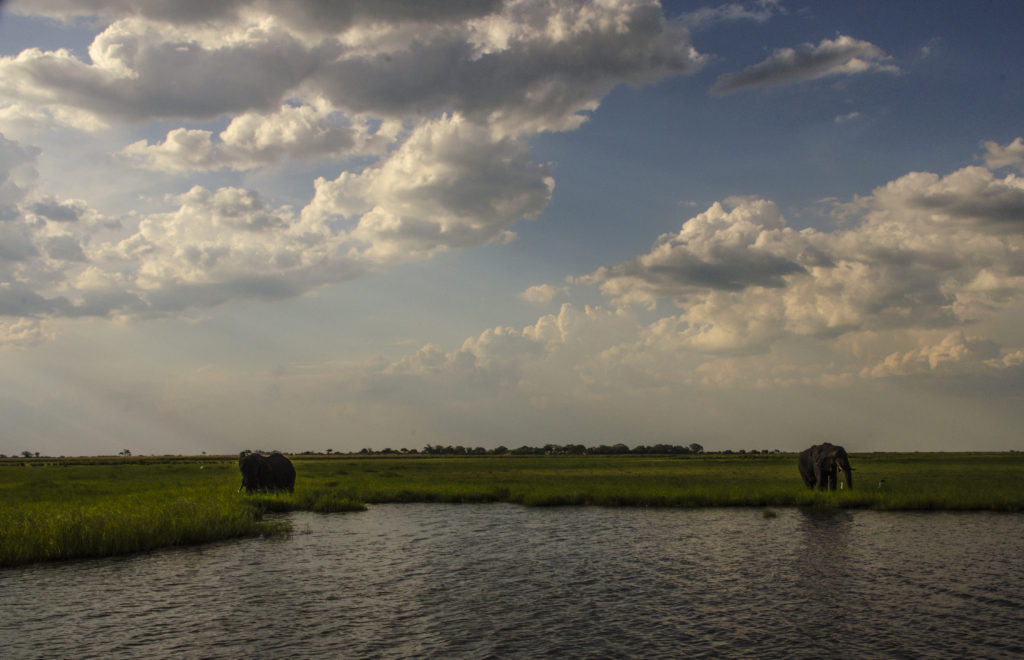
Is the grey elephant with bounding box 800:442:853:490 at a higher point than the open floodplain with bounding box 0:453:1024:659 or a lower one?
higher

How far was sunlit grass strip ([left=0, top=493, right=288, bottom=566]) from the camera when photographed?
2338 cm

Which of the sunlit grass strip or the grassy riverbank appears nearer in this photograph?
the sunlit grass strip

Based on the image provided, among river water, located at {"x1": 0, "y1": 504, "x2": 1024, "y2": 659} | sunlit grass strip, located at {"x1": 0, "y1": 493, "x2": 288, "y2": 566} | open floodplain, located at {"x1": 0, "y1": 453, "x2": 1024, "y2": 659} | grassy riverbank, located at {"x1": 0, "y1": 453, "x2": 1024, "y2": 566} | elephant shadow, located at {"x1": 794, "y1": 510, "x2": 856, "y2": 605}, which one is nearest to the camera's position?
river water, located at {"x1": 0, "y1": 504, "x2": 1024, "y2": 659}

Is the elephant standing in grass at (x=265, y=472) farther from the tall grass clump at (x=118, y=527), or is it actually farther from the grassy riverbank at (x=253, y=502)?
the tall grass clump at (x=118, y=527)

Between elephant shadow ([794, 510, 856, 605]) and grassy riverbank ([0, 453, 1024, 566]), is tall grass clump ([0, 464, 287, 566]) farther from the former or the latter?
elephant shadow ([794, 510, 856, 605])

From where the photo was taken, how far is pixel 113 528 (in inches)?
989

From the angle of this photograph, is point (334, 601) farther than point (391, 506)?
No

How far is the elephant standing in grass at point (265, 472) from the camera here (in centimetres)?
4269

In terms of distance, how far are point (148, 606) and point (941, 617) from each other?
19774 millimetres

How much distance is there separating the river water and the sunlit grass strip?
100cm

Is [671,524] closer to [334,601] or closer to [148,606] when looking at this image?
[334,601]

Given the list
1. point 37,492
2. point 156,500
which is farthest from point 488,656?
point 37,492

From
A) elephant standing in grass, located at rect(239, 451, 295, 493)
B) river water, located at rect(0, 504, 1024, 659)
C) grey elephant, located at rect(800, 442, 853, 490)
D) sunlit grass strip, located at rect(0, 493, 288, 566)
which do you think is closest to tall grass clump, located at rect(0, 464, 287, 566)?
sunlit grass strip, located at rect(0, 493, 288, 566)

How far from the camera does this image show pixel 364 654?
14.7 meters
